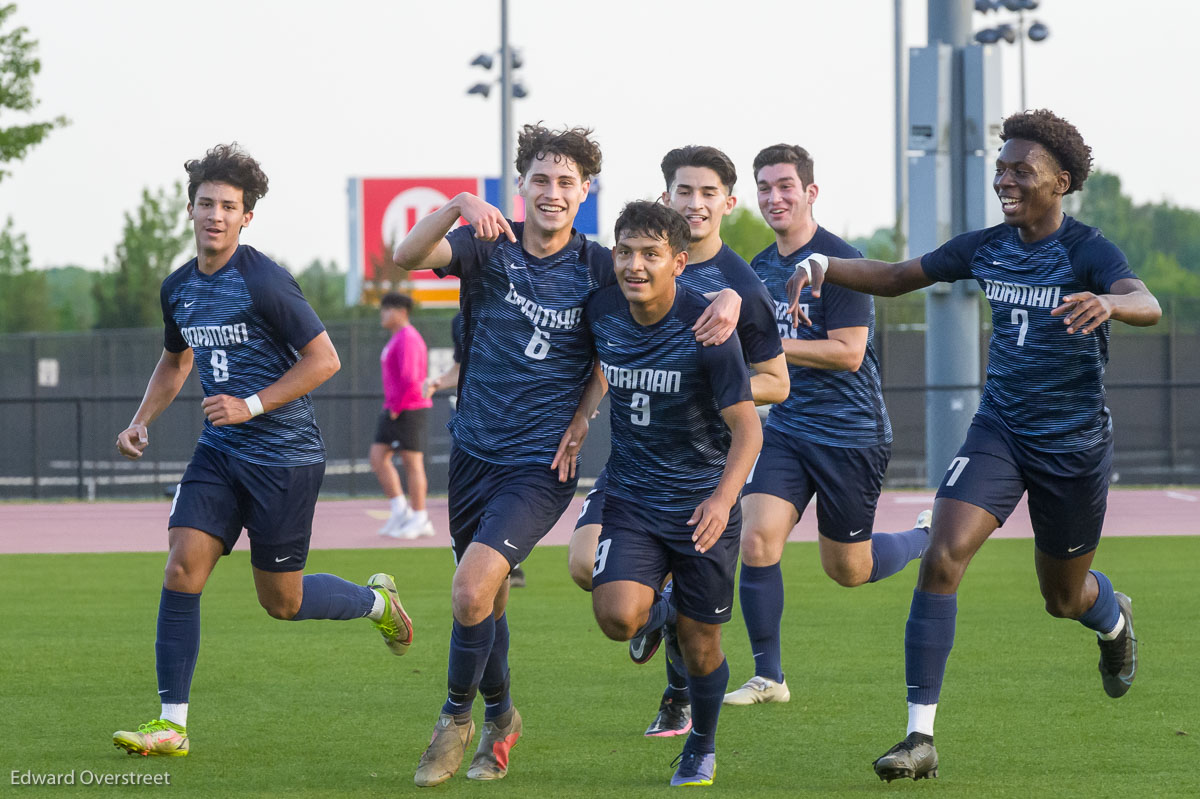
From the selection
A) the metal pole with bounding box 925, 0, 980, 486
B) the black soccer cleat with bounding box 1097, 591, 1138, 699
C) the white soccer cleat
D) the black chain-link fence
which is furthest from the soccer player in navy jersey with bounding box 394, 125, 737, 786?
the black chain-link fence

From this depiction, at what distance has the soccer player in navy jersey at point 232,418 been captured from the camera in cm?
600

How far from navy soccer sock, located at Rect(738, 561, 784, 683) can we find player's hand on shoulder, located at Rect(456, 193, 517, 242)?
2.30 meters

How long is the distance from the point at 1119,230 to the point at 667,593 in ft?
243

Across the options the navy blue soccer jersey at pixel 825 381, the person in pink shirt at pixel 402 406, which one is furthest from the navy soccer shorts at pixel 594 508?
the person in pink shirt at pixel 402 406

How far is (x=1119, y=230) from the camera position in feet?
248

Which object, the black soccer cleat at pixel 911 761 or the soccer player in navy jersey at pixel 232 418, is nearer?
the black soccer cleat at pixel 911 761

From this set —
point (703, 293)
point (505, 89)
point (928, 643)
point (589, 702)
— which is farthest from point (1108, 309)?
point (505, 89)

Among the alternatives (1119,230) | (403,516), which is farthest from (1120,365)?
(1119,230)

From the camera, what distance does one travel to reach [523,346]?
5.70 meters

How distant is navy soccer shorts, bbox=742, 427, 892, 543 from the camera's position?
7.25 m

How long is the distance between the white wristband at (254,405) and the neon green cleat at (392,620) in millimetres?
1636

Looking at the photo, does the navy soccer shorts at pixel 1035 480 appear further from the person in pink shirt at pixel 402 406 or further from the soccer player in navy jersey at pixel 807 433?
the person in pink shirt at pixel 402 406

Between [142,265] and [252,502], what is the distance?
4676cm

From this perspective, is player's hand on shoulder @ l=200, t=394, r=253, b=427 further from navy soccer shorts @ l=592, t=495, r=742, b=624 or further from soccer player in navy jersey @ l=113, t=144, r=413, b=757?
navy soccer shorts @ l=592, t=495, r=742, b=624
